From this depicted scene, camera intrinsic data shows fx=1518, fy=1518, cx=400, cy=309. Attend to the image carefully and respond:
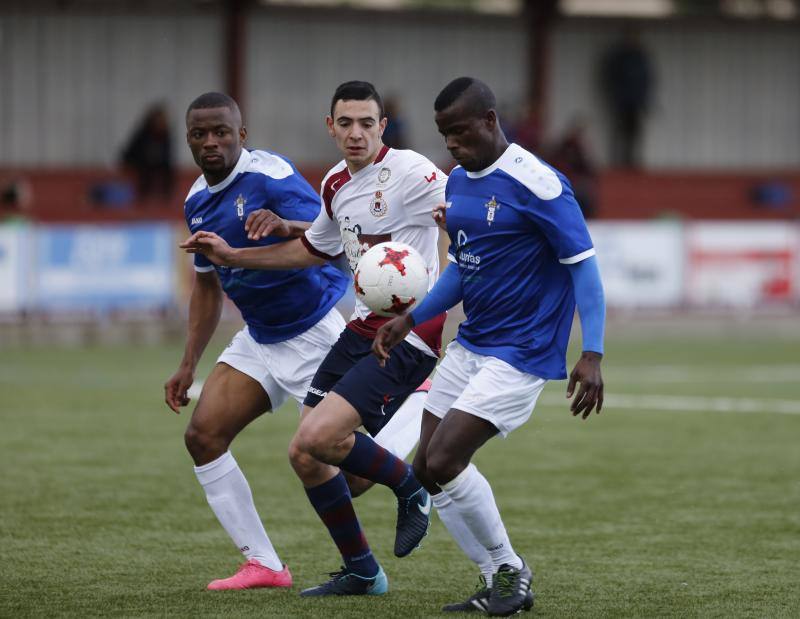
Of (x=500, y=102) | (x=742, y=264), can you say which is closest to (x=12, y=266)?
(x=742, y=264)

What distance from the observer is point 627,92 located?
28.9 metres

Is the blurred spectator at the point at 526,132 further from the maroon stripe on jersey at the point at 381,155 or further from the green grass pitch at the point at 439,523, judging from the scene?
the maroon stripe on jersey at the point at 381,155

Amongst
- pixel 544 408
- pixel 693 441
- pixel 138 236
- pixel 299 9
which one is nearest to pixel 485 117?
pixel 693 441

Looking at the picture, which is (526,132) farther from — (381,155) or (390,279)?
(390,279)

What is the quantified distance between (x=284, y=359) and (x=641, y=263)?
14.5m

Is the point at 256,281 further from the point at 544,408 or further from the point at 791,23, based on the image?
the point at 791,23

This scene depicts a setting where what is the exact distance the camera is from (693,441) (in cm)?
1198

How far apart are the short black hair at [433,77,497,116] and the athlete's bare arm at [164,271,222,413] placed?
1.84m

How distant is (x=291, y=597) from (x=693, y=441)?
233 inches

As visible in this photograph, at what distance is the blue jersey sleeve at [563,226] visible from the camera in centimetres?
615

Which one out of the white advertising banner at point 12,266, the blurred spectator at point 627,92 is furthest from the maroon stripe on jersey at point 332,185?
the blurred spectator at point 627,92

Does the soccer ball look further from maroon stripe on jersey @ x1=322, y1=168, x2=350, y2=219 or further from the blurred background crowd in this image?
the blurred background crowd

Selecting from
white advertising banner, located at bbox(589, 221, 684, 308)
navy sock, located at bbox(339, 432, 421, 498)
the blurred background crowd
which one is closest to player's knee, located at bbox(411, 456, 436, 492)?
navy sock, located at bbox(339, 432, 421, 498)

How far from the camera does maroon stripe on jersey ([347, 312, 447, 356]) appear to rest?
23.0 feet
